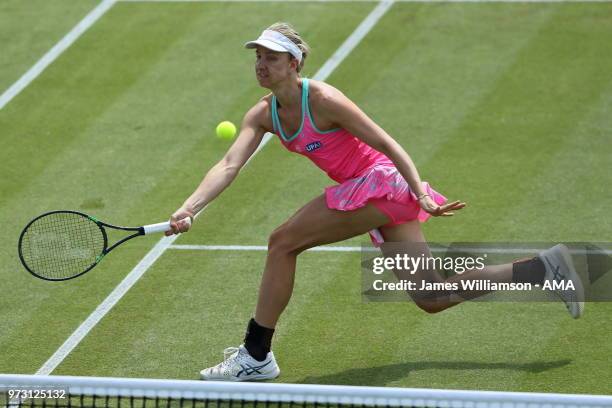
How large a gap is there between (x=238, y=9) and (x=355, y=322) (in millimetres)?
6847

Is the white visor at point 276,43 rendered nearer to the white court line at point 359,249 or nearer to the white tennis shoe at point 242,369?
the white tennis shoe at point 242,369

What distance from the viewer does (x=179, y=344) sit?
7.69 meters

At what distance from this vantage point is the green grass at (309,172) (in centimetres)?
751

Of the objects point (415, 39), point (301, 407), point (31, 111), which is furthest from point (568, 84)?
point (301, 407)

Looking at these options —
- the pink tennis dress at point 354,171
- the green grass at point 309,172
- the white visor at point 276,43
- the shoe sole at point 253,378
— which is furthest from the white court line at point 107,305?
the white visor at point 276,43

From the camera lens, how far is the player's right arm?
6797 mm

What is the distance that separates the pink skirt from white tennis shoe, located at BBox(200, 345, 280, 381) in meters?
1.04

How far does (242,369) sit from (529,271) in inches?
71.9

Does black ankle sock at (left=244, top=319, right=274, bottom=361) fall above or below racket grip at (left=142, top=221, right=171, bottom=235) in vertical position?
below

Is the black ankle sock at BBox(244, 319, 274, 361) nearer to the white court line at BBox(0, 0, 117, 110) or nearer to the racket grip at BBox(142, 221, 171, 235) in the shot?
the racket grip at BBox(142, 221, 171, 235)

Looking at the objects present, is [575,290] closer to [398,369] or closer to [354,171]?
[398,369]

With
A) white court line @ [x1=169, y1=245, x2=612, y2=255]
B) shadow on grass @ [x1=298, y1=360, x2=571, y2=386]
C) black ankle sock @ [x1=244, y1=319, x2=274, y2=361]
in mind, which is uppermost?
black ankle sock @ [x1=244, y1=319, x2=274, y2=361]

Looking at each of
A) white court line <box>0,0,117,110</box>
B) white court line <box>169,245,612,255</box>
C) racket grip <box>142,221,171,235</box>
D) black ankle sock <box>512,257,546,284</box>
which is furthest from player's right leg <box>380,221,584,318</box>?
white court line <box>0,0,117,110</box>

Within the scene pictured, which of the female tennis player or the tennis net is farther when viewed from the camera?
the female tennis player
